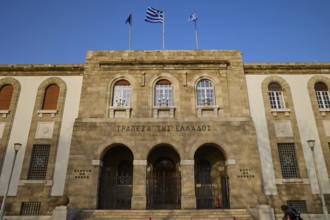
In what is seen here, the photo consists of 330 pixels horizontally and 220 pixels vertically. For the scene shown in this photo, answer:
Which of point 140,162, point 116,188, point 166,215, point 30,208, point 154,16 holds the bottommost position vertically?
point 166,215

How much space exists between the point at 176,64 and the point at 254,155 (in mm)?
8414

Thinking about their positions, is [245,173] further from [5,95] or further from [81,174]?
[5,95]

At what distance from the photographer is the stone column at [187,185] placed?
1548 centimetres

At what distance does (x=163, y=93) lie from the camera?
61.2ft

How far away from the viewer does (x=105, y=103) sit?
18.1 metres

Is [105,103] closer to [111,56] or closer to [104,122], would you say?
[104,122]

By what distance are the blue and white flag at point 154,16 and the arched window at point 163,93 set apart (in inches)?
213

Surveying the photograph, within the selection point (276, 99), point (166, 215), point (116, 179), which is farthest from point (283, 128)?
point (116, 179)

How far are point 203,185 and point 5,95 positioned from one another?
52.2 ft

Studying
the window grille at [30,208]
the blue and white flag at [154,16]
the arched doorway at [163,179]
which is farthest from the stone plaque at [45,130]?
the blue and white flag at [154,16]

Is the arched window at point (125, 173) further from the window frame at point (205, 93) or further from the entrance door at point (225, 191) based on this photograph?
the window frame at point (205, 93)

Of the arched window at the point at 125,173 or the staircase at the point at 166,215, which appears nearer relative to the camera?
the staircase at the point at 166,215

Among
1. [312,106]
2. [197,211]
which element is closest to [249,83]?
[312,106]

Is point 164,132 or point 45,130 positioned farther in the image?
point 45,130
